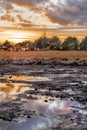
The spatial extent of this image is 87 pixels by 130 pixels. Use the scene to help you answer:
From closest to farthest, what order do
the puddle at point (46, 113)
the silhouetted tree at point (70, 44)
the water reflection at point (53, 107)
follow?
the puddle at point (46, 113) → the water reflection at point (53, 107) → the silhouetted tree at point (70, 44)

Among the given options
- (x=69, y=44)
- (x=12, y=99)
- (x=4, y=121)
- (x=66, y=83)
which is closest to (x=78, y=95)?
(x=12, y=99)

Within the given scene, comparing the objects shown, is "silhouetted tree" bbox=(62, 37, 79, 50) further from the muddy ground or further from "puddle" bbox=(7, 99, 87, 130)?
"puddle" bbox=(7, 99, 87, 130)

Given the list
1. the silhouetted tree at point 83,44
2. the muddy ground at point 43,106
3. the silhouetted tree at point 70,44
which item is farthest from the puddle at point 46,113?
the silhouetted tree at point 70,44

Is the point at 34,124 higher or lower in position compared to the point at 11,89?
higher

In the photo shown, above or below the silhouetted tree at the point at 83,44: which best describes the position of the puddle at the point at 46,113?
above

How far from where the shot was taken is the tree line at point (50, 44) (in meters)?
87.4

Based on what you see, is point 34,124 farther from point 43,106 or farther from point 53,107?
point 43,106

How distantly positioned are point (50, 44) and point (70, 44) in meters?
4.81

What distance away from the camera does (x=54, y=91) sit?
21.7 m

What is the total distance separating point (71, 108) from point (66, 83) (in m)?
9.87

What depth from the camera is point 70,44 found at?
87.2 m

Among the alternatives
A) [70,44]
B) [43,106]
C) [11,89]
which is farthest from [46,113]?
[70,44]

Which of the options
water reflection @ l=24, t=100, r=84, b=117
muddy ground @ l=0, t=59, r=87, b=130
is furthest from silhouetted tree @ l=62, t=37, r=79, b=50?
water reflection @ l=24, t=100, r=84, b=117

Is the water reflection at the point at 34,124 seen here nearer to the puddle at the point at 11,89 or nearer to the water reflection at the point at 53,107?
the water reflection at the point at 53,107
